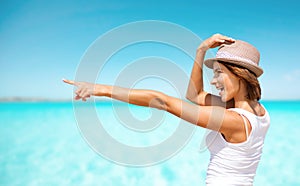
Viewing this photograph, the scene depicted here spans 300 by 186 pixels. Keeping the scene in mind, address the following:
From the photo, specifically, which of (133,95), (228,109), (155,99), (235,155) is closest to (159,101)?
(155,99)

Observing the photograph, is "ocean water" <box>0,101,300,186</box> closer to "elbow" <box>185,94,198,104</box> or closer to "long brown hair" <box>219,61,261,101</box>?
"elbow" <box>185,94,198,104</box>

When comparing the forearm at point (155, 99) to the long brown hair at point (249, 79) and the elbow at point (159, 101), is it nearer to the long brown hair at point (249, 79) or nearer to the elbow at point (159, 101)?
the elbow at point (159, 101)

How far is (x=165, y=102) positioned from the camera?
1471 mm

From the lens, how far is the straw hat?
1.61m

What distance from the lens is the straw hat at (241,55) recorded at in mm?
1614

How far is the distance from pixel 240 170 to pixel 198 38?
0.86 metres

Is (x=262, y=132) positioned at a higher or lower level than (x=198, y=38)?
lower

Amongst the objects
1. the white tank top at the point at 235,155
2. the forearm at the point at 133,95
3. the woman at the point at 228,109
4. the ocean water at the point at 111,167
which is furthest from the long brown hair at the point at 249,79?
the ocean water at the point at 111,167

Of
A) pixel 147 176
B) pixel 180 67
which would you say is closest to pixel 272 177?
Answer: pixel 147 176

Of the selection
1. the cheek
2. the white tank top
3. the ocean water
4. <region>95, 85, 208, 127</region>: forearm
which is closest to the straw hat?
the cheek

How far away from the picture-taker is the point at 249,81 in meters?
1.66

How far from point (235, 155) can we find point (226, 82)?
387 millimetres

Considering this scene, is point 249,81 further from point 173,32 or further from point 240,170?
point 173,32

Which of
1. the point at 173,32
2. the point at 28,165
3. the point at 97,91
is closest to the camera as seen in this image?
the point at 97,91
